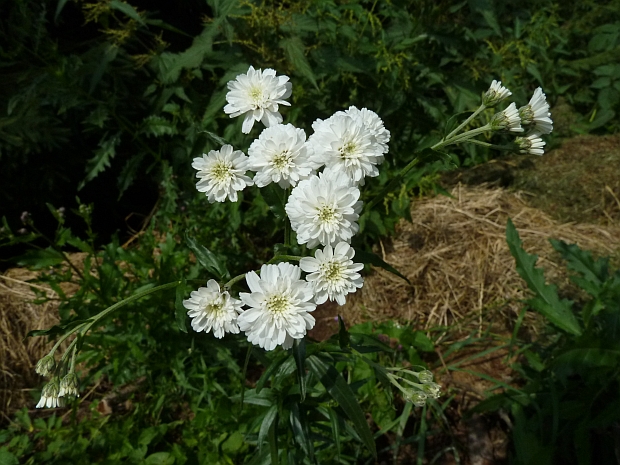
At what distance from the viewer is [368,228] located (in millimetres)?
3105

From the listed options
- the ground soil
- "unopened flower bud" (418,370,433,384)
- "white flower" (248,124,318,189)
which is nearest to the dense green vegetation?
the ground soil

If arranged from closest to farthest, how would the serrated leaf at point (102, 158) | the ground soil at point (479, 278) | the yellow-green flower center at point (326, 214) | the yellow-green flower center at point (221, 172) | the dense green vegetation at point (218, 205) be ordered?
the yellow-green flower center at point (326, 214)
the yellow-green flower center at point (221, 172)
the dense green vegetation at point (218, 205)
the ground soil at point (479, 278)
the serrated leaf at point (102, 158)

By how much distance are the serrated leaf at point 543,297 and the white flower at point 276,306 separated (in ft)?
4.69

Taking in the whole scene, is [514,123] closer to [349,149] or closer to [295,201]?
[349,149]

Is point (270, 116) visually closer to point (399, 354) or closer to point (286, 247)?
point (286, 247)

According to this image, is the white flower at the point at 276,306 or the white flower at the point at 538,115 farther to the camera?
the white flower at the point at 538,115

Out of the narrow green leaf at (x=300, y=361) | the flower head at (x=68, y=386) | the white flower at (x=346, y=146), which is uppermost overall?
the white flower at (x=346, y=146)

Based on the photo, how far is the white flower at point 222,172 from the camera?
4.73 ft

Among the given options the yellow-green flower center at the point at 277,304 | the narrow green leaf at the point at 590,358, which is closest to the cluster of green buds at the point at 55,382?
the yellow-green flower center at the point at 277,304

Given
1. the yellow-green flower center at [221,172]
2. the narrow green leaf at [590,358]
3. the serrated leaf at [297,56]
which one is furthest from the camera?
the serrated leaf at [297,56]

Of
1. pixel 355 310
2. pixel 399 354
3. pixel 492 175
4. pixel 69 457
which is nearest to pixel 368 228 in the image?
pixel 355 310

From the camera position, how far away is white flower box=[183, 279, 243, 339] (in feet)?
4.45

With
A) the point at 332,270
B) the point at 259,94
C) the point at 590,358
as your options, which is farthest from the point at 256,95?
the point at 590,358

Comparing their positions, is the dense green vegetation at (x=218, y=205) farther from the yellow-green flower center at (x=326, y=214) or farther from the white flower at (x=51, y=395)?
the white flower at (x=51, y=395)
